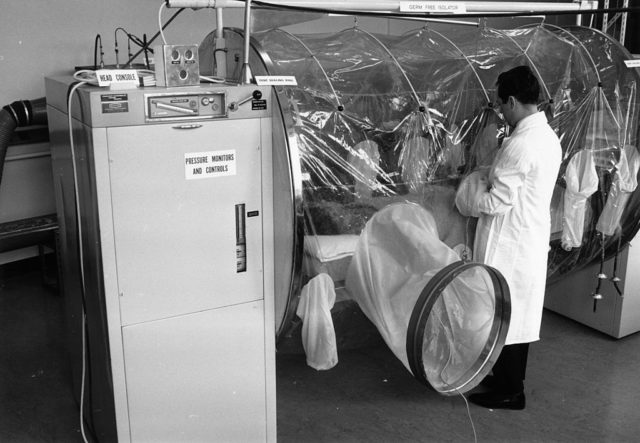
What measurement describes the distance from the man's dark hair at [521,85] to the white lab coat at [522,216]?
0.24 feet

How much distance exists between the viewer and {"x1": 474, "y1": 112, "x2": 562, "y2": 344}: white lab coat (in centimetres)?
227

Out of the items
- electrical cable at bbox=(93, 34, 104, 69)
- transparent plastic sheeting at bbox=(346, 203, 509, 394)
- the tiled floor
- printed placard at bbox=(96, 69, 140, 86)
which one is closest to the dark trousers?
the tiled floor

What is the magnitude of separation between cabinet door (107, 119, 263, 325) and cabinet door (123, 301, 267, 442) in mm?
62

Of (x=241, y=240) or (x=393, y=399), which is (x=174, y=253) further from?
(x=393, y=399)

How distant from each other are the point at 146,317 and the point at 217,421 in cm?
45

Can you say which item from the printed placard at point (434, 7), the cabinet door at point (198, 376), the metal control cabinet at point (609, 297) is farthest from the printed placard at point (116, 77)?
the metal control cabinet at point (609, 297)

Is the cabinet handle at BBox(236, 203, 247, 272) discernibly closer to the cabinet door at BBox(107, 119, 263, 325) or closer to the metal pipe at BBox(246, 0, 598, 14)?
the cabinet door at BBox(107, 119, 263, 325)

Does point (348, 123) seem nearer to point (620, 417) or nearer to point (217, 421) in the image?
point (217, 421)

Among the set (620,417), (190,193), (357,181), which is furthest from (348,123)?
(620,417)

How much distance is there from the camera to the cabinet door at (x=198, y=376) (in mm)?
1865

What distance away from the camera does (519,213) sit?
234cm

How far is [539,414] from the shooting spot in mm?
2510

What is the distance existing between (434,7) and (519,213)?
2.73 feet

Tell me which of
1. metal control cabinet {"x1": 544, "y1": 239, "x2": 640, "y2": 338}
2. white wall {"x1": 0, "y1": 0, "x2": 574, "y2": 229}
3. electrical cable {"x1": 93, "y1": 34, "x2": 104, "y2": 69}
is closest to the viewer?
metal control cabinet {"x1": 544, "y1": 239, "x2": 640, "y2": 338}
